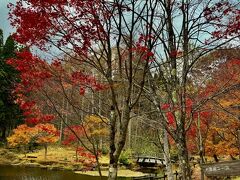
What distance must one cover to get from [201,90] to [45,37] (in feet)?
33.1

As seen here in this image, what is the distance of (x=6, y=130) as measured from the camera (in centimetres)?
4303

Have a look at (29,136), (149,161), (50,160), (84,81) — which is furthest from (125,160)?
(84,81)

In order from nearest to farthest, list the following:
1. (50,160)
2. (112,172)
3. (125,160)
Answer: (112,172), (125,160), (50,160)

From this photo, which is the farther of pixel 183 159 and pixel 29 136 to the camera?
pixel 29 136

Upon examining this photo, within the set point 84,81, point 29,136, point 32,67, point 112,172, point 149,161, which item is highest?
point 32,67

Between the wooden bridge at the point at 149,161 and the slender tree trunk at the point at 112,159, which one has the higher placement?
the slender tree trunk at the point at 112,159

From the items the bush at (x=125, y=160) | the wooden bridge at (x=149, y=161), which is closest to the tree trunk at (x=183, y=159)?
the wooden bridge at (x=149, y=161)

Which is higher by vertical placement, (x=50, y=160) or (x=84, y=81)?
(x=84, y=81)

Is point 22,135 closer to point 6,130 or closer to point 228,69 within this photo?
point 6,130

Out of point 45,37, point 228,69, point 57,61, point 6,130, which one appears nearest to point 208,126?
point 228,69

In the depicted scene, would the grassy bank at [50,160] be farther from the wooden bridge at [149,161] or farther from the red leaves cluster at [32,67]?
the red leaves cluster at [32,67]

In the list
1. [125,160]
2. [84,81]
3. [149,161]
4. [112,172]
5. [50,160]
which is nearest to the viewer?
[112,172]

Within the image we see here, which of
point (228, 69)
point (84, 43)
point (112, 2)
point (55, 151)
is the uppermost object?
point (228, 69)

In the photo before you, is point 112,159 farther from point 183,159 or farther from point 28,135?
point 28,135
